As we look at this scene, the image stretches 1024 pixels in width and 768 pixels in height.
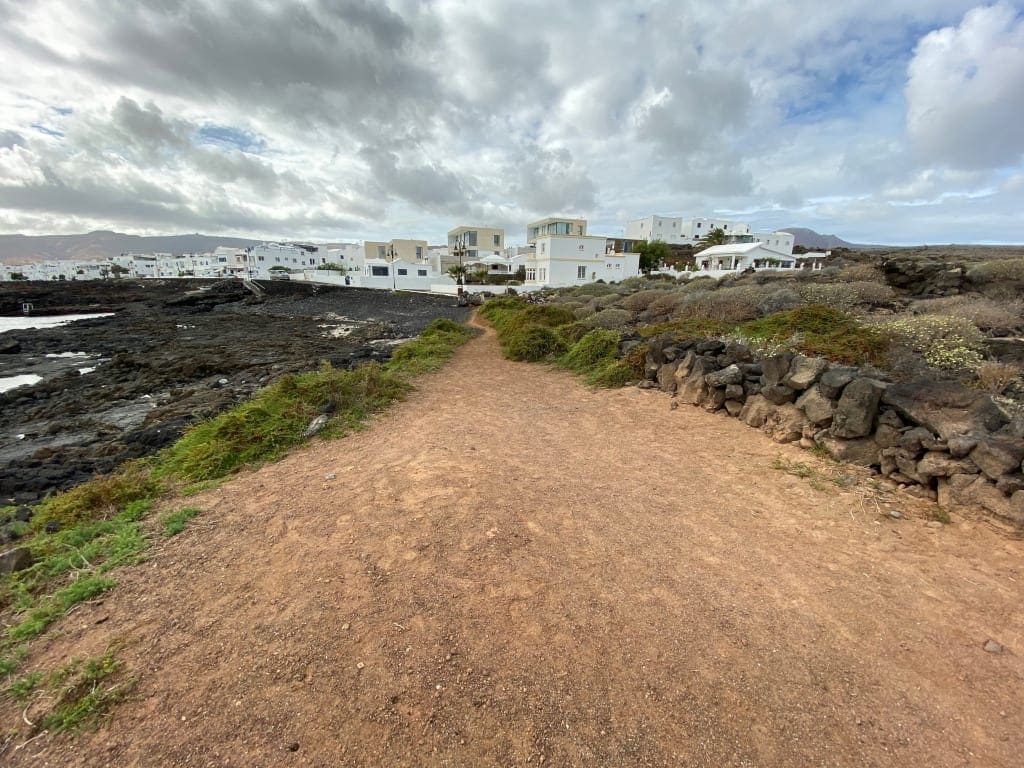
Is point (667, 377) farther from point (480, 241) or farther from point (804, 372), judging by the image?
point (480, 241)

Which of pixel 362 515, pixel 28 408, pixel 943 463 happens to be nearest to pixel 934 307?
pixel 943 463

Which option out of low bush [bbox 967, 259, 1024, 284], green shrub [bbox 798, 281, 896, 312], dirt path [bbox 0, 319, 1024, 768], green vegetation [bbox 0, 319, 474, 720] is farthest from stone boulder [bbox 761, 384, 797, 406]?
low bush [bbox 967, 259, 1024, 284]

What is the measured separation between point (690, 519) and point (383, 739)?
126 inches

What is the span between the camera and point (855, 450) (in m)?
4.98

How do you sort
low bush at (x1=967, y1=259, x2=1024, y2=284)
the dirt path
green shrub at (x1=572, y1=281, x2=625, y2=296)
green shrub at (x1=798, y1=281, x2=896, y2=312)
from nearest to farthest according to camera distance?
the dirt path
low bush at (x1=967, y1=259, x2=1024, y2=284)
green shrub at (x1=798, y1=281, x2=896, y2=312)
green shrub at (x1=572, y1=281, x2=625, y2=296)

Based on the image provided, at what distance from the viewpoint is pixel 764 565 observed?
3537 mm

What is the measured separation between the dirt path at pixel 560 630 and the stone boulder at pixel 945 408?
0.95 meters

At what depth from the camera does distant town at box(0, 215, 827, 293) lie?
3944 cm

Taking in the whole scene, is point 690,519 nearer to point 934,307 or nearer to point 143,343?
point 934,307

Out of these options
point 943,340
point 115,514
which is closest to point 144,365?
point 115,514

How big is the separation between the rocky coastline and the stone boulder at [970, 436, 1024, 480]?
1052 centimetres

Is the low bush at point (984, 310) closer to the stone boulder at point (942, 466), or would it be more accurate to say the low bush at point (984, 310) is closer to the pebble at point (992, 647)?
the stone boulder at point (942, 466)

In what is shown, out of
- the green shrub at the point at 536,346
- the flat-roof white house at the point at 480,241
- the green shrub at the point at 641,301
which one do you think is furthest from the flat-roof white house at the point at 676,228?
the green shrub at the point at 536,346

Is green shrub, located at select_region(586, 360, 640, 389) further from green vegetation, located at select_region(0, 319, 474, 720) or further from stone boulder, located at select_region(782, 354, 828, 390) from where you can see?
green vegetation, located at select_region(0, 319, 474, 720)
